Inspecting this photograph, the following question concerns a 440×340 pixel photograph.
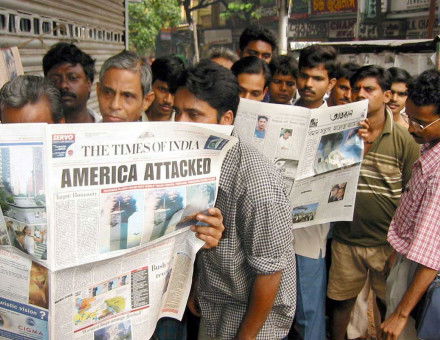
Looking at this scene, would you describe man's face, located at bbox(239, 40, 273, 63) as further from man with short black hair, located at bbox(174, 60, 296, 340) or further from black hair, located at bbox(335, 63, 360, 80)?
man with short black hair, located at bbox(174, 60, 296, 340)

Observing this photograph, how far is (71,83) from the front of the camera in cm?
291

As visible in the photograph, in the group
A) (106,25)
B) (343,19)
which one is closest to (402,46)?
(106,25)

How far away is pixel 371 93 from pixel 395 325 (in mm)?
1198

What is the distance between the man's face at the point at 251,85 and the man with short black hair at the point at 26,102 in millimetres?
1220

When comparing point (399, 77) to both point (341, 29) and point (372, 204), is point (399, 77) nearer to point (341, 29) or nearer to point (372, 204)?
point (372, 204)

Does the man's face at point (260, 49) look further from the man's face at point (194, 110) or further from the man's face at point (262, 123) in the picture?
the man's face at point (194, 110)

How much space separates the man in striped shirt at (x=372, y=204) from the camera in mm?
2424

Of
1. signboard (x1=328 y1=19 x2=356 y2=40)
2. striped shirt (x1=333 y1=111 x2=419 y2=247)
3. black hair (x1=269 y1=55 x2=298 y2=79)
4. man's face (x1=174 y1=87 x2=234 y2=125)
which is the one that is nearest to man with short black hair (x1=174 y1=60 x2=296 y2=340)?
man's face (x1=174 y1=87 x2=234 y2=125)

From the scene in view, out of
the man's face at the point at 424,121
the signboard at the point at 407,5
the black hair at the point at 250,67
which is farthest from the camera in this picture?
the signboard at the point at 407,5

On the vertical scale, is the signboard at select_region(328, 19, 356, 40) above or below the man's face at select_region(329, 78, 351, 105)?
above

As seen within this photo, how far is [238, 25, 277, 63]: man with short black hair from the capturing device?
143 inches

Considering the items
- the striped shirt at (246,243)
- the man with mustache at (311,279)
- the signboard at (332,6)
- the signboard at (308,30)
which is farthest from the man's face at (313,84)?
the signboard at (308,30)

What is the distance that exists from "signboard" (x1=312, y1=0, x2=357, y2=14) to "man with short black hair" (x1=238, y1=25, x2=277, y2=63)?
1536 centimetres

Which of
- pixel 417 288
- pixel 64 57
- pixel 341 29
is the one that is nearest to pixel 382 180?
pixel 417 288
